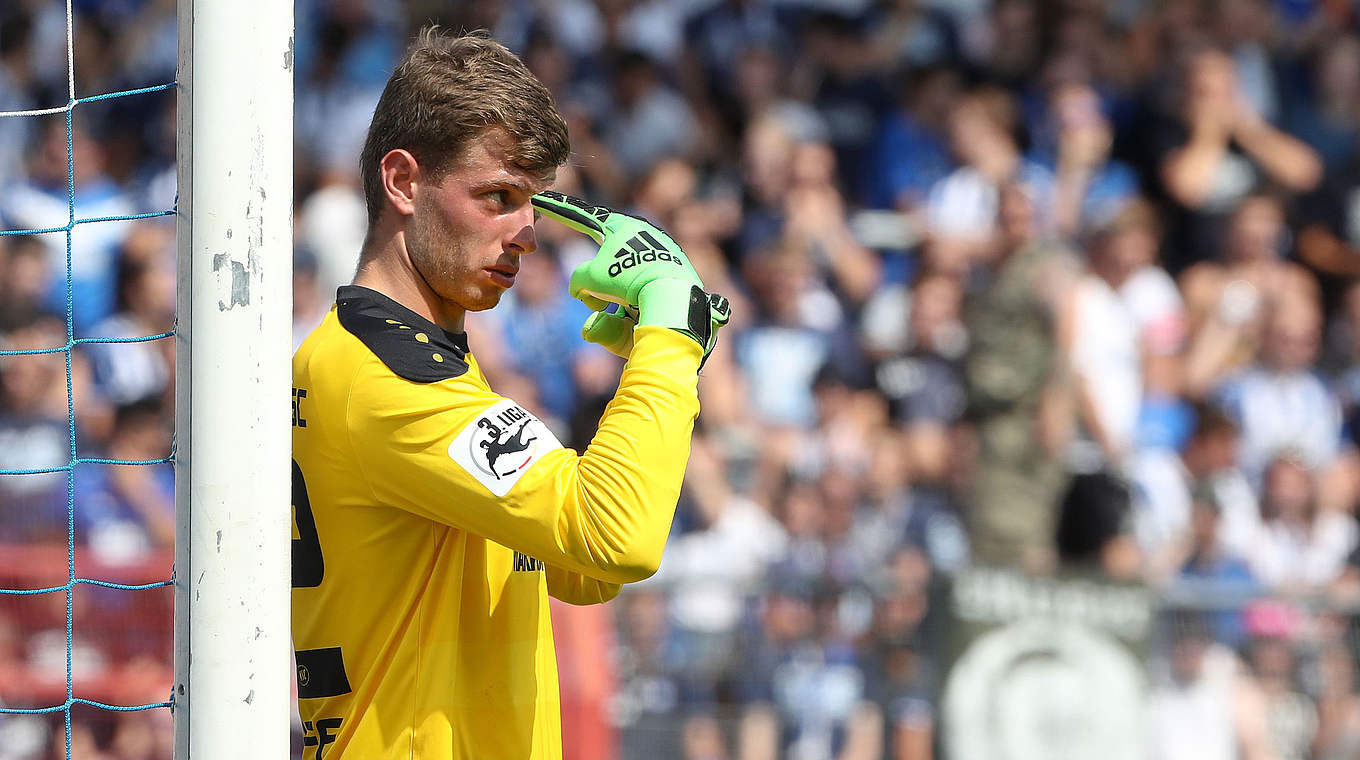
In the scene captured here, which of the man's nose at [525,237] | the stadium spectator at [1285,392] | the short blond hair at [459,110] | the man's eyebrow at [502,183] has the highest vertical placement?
the stadium spectator at [1285,392]

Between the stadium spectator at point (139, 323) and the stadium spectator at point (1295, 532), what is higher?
the stadium spectator at point (139, 323)

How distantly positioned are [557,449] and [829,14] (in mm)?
8680

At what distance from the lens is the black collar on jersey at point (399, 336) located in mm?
2449

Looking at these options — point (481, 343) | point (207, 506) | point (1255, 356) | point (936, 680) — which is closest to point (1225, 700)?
point (936, 680)

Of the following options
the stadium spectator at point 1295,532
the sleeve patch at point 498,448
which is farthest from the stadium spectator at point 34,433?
the stadium spectator at point 1295,532

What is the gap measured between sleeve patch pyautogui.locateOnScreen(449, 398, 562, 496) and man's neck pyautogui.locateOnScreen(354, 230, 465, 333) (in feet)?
1.09

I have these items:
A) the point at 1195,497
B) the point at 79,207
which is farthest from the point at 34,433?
the point at 1195,497

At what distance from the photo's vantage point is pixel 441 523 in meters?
2.53

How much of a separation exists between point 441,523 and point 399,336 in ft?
1.01

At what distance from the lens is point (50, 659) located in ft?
20.6

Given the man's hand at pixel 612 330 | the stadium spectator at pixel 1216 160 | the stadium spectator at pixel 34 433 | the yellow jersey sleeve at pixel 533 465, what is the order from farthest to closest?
the stadium spectator at pixel 1216 160
the stadium spectator at pixel 34 433
the man's hand at pixel 612 330
the yellow jersey sleeve at pixel 533 465

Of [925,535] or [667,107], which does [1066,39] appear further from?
[925,535]

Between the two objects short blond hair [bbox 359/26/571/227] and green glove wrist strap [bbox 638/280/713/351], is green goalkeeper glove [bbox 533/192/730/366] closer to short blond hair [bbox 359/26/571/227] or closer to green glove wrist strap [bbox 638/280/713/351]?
green glove wrist strap [bbox 638/280/713/351]

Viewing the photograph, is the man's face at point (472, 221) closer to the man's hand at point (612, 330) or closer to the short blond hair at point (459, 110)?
the short blond hair at point (459, 110)
